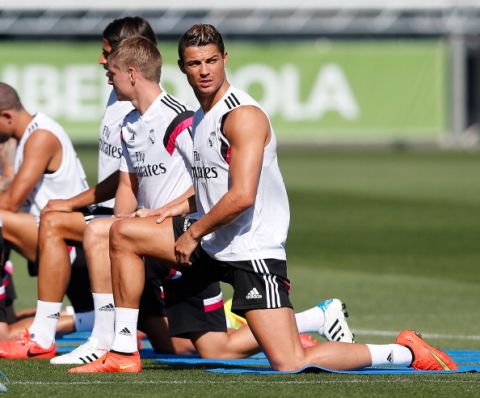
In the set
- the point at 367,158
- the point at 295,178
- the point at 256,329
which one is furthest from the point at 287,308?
the point at 367,158

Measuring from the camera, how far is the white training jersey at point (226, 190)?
790cm

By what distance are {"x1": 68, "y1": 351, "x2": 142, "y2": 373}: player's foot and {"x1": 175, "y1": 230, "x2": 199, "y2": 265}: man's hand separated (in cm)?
66

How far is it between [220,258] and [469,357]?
6.49 feet

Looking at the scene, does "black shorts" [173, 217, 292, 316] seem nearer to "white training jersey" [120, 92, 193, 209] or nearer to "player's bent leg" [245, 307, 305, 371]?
"player's bent leg" [245, 307, 305, 371]

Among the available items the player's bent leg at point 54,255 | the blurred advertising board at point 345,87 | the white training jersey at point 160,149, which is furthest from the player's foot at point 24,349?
the blurred advertising board at point 345,87

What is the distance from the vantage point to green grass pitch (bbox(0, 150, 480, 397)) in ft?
24.2

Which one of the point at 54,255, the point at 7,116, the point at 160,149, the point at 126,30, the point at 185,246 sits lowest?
the point at 54,255

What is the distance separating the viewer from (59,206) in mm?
9305

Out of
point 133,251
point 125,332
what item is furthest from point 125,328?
point 133,251

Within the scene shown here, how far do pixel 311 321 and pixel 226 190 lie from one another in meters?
1.54

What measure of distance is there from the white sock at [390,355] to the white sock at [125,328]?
4.52 feet

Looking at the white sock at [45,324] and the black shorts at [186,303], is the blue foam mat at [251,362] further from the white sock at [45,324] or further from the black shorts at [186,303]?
the white sock at [45,324]

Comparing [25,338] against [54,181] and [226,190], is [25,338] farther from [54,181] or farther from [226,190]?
[226,190]

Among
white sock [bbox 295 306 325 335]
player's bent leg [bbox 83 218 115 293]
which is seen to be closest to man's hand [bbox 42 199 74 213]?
player's bent leg [bbox 83 218 115 293]
